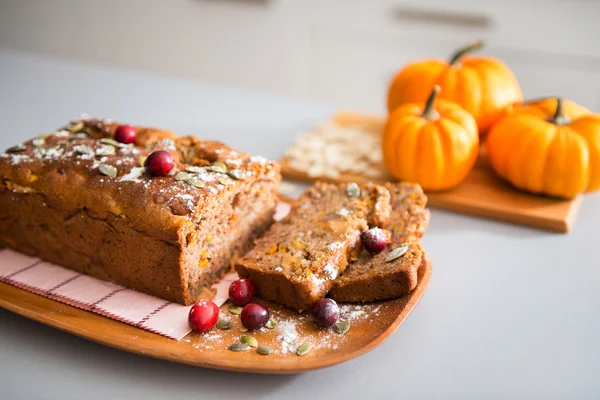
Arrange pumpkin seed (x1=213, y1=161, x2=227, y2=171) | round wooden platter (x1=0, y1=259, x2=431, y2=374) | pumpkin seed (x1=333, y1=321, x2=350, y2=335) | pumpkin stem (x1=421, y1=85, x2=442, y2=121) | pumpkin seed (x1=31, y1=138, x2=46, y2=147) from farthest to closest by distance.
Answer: pumpkin stem (x1=421, y1=85, x2=442, y2=121)
pumpkin seed (x1=31, y1=138, x2=46, y2=147)
pumpkin seed (x1=213, y1=161, x2=227, y2=171)
pumpkin seed (x1=333, y1=321, x2=350, y2=335)
round wooden platter (x1=0, y1=259, x2=431, y2=374)

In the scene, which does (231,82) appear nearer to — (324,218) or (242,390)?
(324,218)

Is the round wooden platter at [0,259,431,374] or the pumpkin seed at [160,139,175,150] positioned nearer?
the round wooden platter at [0,259,431,374]

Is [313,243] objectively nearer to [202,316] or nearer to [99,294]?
[202,316]

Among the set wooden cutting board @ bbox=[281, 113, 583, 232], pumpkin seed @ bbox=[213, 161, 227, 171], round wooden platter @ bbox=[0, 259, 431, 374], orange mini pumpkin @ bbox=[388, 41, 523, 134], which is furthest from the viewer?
orange mini pumpkin @ bbox=[388, 41, 523, 134]

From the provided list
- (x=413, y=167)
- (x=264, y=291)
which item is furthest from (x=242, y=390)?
(x=413, y=167)

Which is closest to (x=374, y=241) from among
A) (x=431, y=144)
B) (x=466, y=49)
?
(x=431, y=144)

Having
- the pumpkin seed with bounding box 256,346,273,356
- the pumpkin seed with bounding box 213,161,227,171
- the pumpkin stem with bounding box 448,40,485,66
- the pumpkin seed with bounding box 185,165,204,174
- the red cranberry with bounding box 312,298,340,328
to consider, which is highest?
the pumpkin stem with bounding box 448,40,485,66

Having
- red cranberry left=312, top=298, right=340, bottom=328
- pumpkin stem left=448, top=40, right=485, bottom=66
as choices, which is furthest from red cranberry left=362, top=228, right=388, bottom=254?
pumpkin stem left=448, top=40, right=485, bottom=66

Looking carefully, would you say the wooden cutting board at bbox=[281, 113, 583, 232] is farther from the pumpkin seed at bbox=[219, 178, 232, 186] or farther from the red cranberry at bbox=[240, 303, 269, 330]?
the red cranberry at bbox=[240, 303, 269, 330]
